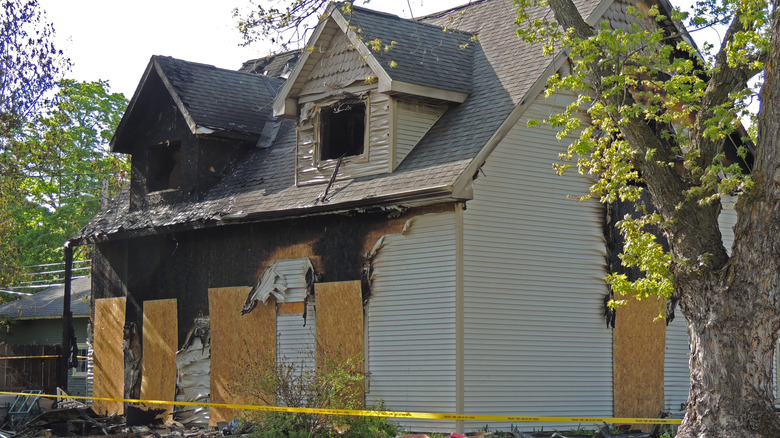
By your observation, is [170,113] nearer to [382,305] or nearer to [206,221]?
[206,221]

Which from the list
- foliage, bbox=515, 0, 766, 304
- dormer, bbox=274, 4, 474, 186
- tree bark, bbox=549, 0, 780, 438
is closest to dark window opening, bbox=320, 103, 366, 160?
dormer, bbox=274, 4, 474, 186

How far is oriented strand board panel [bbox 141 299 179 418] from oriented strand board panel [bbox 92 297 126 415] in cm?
83

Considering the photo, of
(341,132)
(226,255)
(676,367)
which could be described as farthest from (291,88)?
(676,367)

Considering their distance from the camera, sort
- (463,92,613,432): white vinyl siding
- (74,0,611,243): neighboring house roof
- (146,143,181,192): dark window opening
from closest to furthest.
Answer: (463,92,613,432): white vinyl siding → (74,0,611,243): neighboring house roof → (146,143,181,192): dark window opening

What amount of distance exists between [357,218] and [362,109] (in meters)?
2.43

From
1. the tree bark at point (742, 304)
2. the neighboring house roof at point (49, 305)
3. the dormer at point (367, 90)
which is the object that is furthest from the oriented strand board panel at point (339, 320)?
the neighboring house roof at point (49, 305)

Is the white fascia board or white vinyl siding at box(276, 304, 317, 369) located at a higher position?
the white fascia board

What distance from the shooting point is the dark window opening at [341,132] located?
1900 cm

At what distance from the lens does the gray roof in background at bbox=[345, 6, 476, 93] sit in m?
17.6

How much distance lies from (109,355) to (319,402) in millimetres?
8762

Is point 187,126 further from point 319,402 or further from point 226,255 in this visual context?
→ point 319,402

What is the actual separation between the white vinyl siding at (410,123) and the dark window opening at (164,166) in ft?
22.9

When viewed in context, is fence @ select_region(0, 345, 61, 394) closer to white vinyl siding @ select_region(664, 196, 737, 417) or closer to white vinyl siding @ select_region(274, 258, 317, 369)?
white vinyl siding @ select_region(274, 258, 317, 369)

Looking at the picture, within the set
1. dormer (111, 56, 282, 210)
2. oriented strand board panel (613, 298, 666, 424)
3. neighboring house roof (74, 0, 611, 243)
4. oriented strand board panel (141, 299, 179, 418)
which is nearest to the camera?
neighboring house roof (74, 0, 611, 243)
